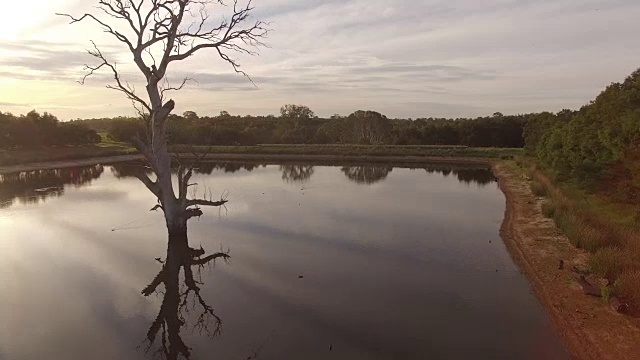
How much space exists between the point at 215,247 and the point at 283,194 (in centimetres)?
1055

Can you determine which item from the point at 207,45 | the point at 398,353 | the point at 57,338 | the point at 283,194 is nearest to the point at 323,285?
the point at 398,353

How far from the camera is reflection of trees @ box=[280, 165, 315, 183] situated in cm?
3244

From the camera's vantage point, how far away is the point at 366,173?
3653 cm

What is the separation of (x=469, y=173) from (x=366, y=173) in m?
7.82

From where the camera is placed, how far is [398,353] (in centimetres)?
812

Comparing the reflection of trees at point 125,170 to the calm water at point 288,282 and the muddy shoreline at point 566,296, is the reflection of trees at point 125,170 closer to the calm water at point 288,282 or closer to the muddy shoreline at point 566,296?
the calm water at point 288,282

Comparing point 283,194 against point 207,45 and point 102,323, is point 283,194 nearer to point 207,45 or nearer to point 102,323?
point 207,45

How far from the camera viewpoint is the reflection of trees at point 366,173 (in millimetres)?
32031

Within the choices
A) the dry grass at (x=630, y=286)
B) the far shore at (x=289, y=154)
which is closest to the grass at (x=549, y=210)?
the dry grass at (x=630, y=286)

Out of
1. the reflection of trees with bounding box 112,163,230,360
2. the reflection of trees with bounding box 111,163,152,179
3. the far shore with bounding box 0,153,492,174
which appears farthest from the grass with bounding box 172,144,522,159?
the reflection of trees with bounding box 112,163,230,360

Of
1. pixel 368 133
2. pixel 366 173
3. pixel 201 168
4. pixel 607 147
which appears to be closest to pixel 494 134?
pixel 368 133

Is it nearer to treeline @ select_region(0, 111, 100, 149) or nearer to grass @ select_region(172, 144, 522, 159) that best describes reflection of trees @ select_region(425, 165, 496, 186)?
grass @ select_region(172, 144, 522, 159)

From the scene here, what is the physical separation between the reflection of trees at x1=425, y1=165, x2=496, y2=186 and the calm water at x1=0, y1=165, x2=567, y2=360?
9.68m

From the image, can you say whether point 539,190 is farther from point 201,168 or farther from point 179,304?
point 201,168
